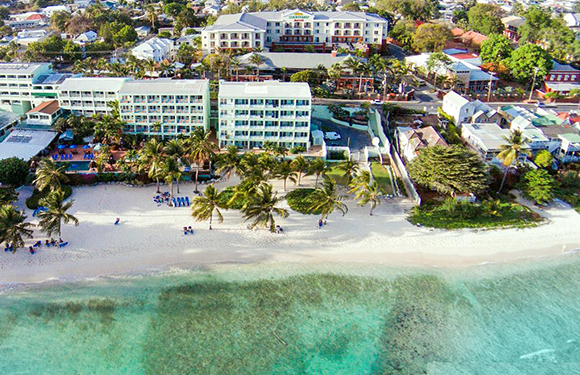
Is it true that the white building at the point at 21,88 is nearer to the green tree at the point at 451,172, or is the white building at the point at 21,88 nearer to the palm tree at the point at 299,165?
the palm tree at the point at 299,165

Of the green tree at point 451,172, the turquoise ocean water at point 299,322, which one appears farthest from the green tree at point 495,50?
the turquoise ocean water at point 299,322

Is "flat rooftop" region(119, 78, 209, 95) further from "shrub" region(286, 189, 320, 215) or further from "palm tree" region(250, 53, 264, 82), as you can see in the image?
"palm tree" region(250, 53, 264, 82)

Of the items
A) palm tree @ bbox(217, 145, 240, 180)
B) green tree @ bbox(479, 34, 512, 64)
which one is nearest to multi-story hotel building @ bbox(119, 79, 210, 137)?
palm tree @ bbox(217, 145, 240, 180)

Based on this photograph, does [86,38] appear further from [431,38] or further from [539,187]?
[539,187]

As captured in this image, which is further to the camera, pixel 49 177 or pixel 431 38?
pixel 431 38

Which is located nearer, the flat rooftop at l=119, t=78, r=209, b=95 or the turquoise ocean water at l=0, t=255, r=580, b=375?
the turquoise ocean water at l=0, t=255, r=580, b=375

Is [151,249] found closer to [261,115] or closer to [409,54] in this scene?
[261,115]

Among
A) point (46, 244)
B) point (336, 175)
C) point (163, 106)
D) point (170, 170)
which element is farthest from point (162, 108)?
point (46, 244)
